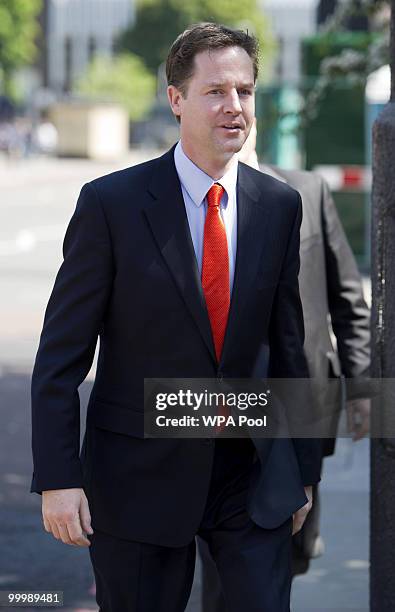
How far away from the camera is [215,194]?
10.4 feet

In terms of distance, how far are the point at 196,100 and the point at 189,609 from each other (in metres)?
2.62

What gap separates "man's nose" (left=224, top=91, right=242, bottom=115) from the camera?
3074mm

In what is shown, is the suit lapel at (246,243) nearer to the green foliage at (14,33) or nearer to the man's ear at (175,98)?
A: the man's ear at (175,98)

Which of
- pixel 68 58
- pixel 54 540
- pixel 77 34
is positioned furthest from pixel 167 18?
pixel 54 540

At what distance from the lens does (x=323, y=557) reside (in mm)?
5770

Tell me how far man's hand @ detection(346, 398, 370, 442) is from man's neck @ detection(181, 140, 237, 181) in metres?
1.15

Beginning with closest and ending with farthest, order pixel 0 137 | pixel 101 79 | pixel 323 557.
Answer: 1. pixel 323 557
2. pixel 0 137
3. pixel 101 79

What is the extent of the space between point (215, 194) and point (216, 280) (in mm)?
208

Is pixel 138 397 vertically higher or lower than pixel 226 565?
higher

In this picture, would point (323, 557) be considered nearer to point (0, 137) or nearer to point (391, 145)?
point (391, 145)

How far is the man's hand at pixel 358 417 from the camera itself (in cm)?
409

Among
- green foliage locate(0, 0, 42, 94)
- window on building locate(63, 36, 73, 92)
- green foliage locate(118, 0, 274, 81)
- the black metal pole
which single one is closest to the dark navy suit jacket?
the black metal pole

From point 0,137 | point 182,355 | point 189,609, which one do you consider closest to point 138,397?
point 182,355

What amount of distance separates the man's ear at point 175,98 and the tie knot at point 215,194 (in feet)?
0.62
